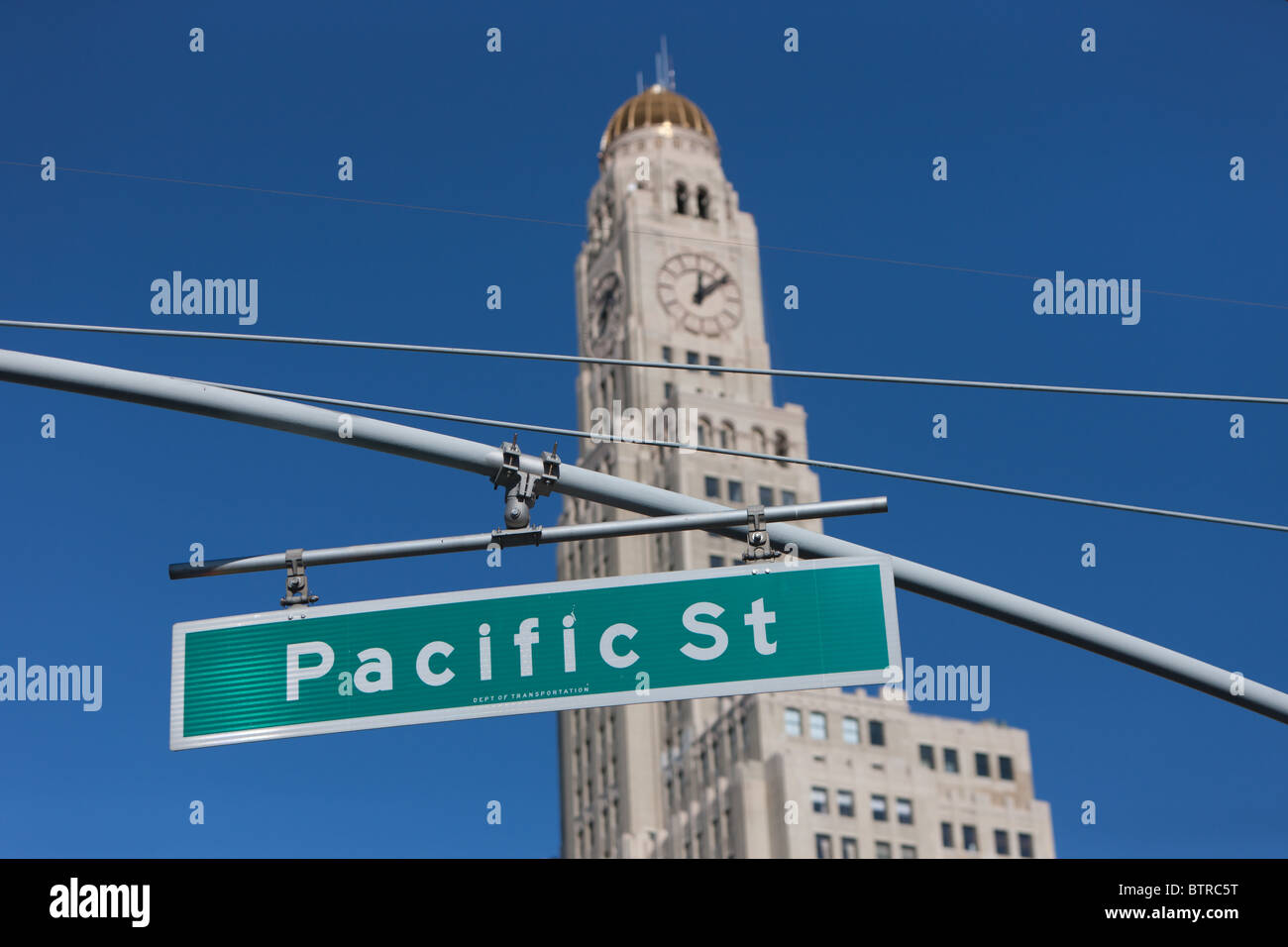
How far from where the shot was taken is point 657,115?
110 metres

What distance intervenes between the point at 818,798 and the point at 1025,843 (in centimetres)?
1015

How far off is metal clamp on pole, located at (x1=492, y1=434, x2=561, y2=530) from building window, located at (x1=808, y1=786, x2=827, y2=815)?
73.0 metres

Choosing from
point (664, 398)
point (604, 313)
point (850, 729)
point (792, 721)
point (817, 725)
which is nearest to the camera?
point (792, 721)

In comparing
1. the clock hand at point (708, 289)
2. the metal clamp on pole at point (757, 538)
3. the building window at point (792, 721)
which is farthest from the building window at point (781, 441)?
the metal clamp on pole at point (757, 538)

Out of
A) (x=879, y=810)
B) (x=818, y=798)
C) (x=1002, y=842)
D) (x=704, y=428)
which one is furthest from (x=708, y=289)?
(x=1002, y=842)

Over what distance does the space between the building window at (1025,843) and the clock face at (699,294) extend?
32752 millimetres

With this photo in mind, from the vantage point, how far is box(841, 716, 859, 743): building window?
8419 centimetres

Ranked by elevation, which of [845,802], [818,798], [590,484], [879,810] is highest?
[818,798]

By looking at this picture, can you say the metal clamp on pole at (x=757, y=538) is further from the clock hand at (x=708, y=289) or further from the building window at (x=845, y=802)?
the clock hand at (x=708, y=289)

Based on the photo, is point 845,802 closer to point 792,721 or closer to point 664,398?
point 792,721

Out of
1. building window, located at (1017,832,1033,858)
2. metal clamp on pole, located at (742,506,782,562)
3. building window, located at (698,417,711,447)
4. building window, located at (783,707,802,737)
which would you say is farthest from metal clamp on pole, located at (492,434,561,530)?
building window, located at (698,417,711,447)
